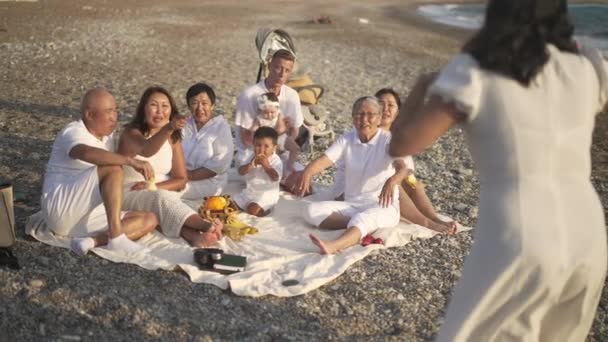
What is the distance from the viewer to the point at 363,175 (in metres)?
5.48

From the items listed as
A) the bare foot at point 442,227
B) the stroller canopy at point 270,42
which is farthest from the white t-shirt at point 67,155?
the stroller canopy at point 270,42

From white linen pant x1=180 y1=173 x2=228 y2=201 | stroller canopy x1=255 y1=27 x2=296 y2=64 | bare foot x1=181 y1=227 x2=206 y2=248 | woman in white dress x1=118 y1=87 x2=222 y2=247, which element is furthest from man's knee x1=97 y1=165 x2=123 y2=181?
stroller canopy x1=255 y1=27 x2=296 y2=64

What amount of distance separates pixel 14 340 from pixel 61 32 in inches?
503

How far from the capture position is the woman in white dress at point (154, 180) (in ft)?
16.8

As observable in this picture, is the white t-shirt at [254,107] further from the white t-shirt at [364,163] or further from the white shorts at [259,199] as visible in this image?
the white t-shirt at [364,163]

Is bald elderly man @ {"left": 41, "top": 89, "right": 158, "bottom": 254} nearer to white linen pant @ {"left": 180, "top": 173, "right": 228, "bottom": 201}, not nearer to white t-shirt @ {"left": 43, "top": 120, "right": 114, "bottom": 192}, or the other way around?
white t-shirt @ {"left": 43, "top": 120, "right": 114, "bottom": 192}

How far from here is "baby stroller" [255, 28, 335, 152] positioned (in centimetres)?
750

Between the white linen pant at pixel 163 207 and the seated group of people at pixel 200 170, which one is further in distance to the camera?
the white linen pant at pixel 163 207

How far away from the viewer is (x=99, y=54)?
516 inches

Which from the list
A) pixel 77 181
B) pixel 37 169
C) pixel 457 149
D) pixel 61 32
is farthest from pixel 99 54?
pixel 77 181

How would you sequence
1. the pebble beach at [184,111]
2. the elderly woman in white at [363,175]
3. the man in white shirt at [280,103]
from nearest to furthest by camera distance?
the pebble beach at [184,111] < the elderly woman in white at [363,175] < the man in white shirt at [280,103]

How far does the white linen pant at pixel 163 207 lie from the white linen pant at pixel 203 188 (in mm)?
678

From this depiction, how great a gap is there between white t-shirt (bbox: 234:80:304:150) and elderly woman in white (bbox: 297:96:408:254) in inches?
48.6

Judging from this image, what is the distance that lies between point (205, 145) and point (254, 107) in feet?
2.17
